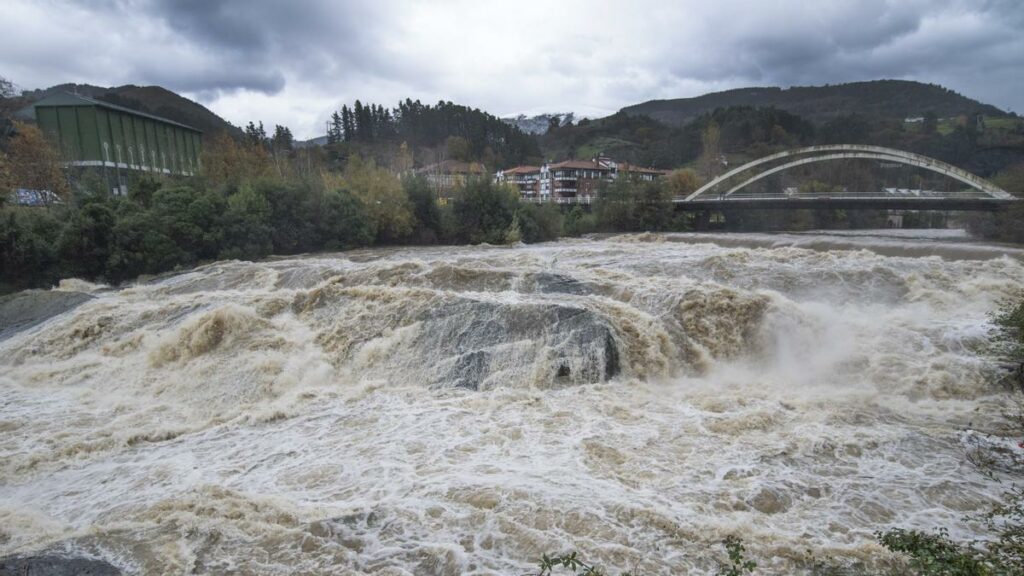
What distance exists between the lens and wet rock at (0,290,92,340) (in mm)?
15297

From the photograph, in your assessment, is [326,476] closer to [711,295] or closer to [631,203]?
[711,295]

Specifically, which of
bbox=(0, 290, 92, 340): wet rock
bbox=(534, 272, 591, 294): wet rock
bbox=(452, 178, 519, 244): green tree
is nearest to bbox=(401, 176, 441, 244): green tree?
bbox=(452, 178, 519, 244): green tree

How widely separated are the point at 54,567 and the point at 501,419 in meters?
5.87

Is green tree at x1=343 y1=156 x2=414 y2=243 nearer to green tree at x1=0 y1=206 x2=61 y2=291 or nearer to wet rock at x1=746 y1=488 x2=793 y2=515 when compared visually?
green tree at x1=0 y1=206 x2=61 y2=291

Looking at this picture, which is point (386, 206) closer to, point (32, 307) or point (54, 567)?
point (32, 307)

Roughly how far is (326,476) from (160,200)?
22.9 m

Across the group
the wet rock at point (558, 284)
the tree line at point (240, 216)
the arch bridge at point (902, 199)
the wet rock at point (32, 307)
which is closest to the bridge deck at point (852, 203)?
the arch bridge at point (902, 199)

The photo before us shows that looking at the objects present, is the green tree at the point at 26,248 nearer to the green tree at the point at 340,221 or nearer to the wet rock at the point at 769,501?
the green tree at the point at 340,221

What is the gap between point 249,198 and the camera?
87.0 feet

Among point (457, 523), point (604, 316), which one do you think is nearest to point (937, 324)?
point (604, 316)

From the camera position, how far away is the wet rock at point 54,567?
17.9 ft

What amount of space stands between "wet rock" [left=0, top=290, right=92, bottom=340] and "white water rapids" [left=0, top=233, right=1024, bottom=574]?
762 mm

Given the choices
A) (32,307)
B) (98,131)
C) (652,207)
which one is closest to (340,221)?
(32,307)

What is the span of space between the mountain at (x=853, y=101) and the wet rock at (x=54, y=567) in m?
111
